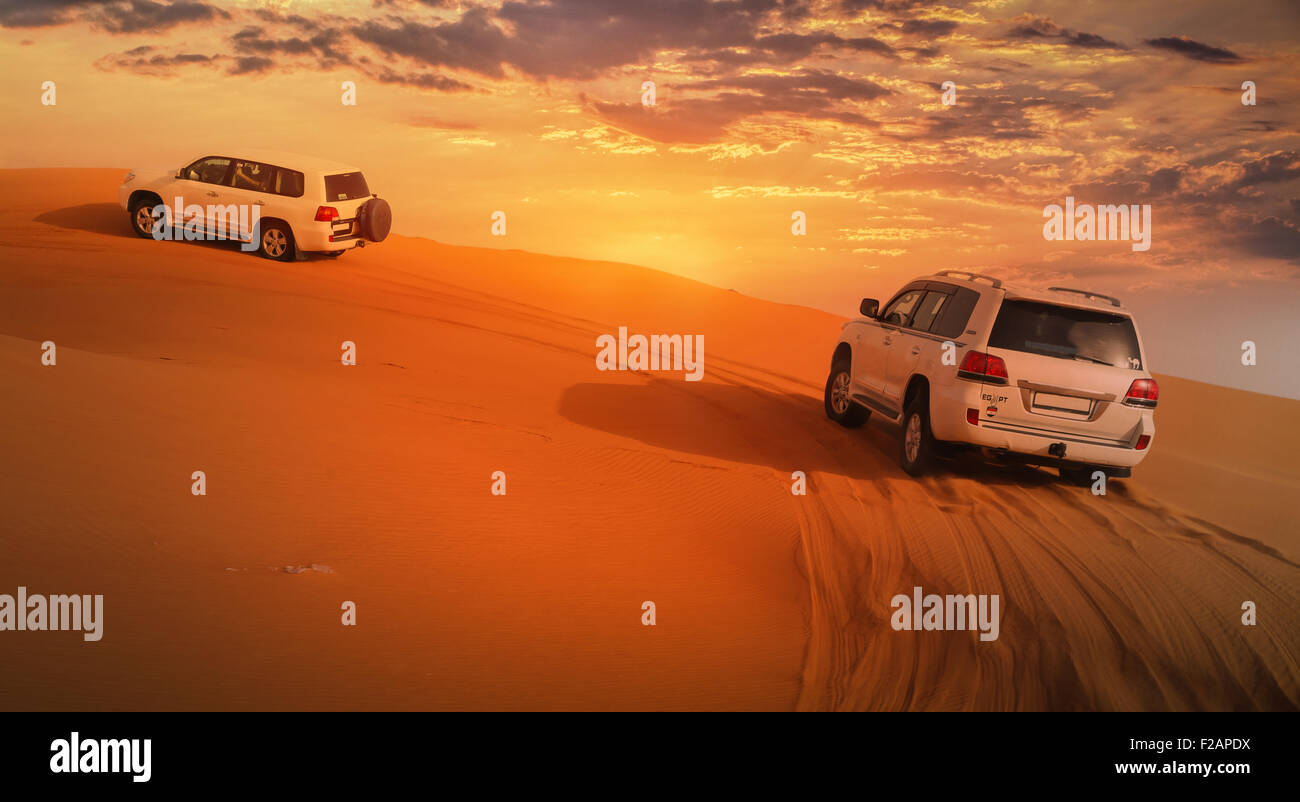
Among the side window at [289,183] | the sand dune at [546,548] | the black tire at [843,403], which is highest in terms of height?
the side window at [289,183]

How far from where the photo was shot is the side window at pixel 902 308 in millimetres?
11680

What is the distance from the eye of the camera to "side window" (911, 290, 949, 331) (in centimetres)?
1087

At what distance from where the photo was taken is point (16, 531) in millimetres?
6477

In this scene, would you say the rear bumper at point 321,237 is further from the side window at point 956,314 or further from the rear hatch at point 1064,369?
the rear hatch at point 1064,369

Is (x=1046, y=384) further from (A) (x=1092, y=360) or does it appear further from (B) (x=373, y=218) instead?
(B) (x=373, y=218)

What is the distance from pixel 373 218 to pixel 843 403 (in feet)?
41.5

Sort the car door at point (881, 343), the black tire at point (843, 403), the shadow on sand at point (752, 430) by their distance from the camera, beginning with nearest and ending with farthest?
the shadow on sand at point (752, 430) < the car door at point (881, 343) < the black tire at point (843, 403)

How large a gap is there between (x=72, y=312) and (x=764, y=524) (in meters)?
12.2

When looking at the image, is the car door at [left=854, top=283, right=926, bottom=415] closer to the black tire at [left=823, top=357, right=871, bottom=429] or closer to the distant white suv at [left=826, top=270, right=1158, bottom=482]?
the black tire at [left=823, top=357, right=871, bottom=429]

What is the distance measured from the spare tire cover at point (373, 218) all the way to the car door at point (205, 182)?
292 centimetres

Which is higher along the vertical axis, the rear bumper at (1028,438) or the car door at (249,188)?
the car door at (249,188)

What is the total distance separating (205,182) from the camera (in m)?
20.8

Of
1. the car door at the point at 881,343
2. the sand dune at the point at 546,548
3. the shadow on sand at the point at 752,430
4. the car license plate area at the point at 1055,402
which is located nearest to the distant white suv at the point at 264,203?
the sand dune at the point at 546,548

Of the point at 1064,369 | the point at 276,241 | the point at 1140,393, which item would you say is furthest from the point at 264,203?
the point at 1140,393
